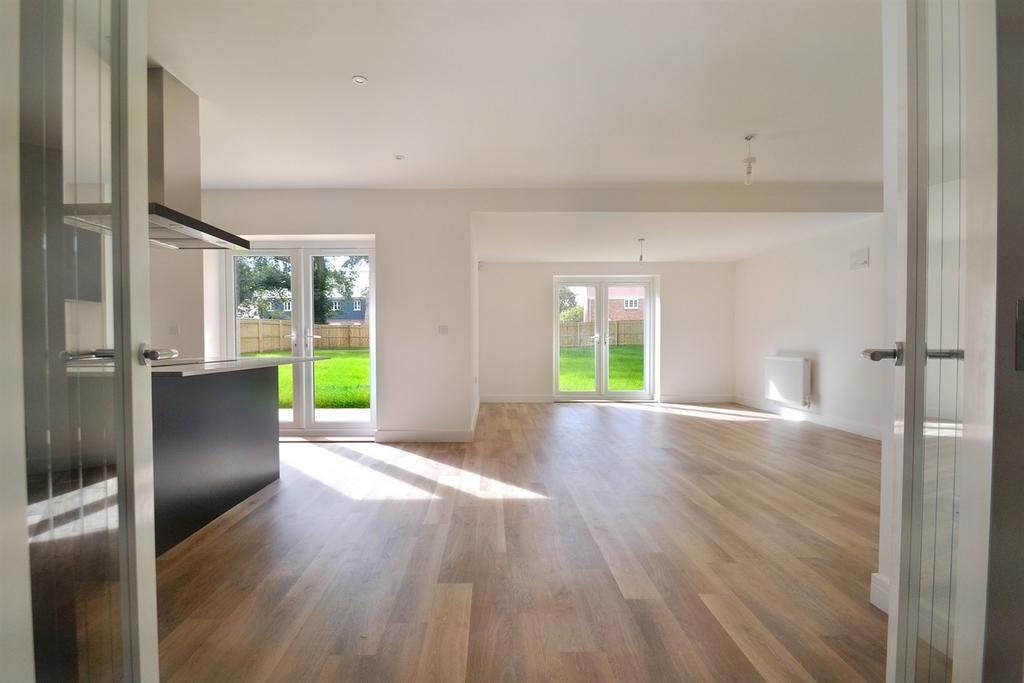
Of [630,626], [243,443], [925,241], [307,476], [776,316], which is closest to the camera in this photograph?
[925,241]

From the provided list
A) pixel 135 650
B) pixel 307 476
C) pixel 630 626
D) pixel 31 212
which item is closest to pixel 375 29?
pixel 31 212

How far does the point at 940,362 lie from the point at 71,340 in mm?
1989

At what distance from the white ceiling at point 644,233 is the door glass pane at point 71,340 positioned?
3.63 metres

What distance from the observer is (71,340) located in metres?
0.98

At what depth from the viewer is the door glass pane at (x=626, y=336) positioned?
7.61 meters

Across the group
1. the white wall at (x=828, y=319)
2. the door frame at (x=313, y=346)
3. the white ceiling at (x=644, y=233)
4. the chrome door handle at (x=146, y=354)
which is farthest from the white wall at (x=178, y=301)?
the white wall at (x=828, y=319)

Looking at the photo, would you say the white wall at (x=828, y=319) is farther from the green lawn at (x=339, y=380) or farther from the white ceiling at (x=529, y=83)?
the green lawn at (x=339, y=380)

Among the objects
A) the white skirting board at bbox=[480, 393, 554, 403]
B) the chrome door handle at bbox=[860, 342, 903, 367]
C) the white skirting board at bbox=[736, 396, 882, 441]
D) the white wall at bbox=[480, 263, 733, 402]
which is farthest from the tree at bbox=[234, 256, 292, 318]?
the white skirting board at bbox=[736, 396, 882, 441]

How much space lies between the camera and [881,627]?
5.14 ft

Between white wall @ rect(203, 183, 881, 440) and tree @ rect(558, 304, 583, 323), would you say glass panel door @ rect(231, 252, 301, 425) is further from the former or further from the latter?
tree @ rect(558, 304, 583, 323)

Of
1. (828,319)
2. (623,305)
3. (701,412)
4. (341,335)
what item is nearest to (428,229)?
(341,335)

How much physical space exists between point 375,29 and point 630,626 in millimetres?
2766

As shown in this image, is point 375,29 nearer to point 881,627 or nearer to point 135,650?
point 135,650

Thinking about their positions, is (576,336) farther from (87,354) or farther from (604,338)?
(87,354)
